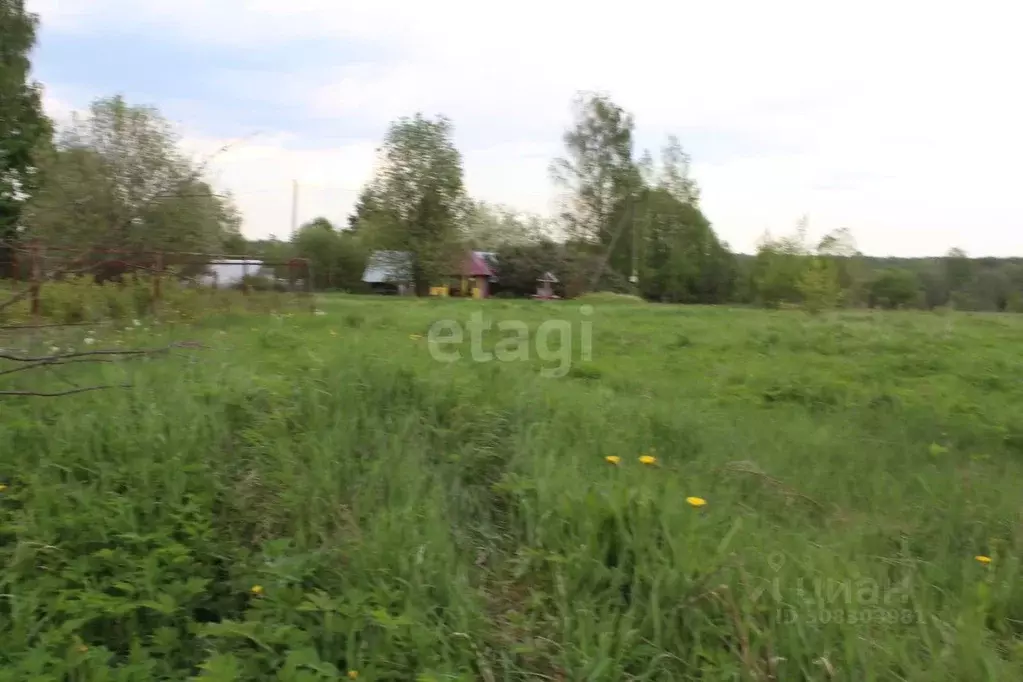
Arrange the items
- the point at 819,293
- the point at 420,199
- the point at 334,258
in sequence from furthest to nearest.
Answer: the point at 334,258
the point at 420,199
the point at 819,293

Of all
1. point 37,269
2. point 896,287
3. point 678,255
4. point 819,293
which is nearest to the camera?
point 37,269

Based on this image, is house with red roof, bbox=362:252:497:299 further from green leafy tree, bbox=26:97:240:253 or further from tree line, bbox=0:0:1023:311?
green leafy tree, bbox=26:97:240:253

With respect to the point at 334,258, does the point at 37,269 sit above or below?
below

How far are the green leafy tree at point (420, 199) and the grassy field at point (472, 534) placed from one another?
107 feet

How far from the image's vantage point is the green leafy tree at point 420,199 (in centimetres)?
3706

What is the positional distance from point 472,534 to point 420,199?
35571 mm

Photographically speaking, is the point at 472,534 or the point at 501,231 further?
the point at 501,231

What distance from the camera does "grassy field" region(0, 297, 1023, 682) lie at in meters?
2.69

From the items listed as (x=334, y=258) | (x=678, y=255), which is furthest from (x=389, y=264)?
(x=678, y=255)

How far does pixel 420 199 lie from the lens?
3772 centimetres

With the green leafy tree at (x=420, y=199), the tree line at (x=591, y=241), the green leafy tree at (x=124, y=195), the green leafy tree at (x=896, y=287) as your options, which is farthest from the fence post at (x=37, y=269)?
the green leafy tree at (x=896, y=287)

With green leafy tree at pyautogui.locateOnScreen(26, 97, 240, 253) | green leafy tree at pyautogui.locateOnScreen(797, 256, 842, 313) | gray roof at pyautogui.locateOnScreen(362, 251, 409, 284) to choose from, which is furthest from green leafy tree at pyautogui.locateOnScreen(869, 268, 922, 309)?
green leafy tree at pyautogui.locateOnScreen(26, 97, 240, 253)

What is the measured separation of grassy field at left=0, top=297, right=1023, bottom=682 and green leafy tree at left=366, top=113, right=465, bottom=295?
107 feet

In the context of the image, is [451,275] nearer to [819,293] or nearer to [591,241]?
[591,241]
